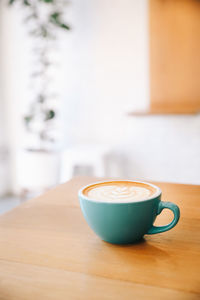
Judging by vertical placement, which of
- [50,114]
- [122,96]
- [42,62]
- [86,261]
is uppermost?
[42,62]

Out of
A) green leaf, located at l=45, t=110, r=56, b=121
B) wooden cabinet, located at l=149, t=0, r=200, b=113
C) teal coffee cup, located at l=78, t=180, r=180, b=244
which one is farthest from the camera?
green leaf, located at l=45, t=110, r=56, b=121

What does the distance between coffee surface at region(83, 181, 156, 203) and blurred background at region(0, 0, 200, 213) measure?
1649 millimetres

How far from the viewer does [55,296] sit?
0.43m

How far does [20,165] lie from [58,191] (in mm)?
1798

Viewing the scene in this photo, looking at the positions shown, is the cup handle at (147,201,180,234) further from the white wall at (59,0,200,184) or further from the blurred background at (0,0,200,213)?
the white wall at (59,0,200,184)

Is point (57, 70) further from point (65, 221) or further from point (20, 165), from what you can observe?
point (65, 221)

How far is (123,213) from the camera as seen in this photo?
54 cm

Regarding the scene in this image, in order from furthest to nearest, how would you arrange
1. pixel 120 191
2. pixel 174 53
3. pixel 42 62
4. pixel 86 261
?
pixel 42 62, pixel 174 53, pixel 120 191, pixel 86 261

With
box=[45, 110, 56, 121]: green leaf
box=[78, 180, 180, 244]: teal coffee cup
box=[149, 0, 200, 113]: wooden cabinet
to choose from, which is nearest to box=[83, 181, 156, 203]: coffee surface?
box=[78, 180, 180, 244]: teal coffee cup

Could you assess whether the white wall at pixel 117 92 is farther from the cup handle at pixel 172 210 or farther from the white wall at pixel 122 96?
the cup handle at pixel 172 210

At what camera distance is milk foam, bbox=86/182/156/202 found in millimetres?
586

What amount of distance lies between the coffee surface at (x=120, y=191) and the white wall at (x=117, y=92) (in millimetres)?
2021

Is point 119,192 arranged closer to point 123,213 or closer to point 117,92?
point 123,213

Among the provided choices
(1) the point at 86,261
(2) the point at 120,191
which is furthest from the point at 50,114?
(1) the point at 86,261
